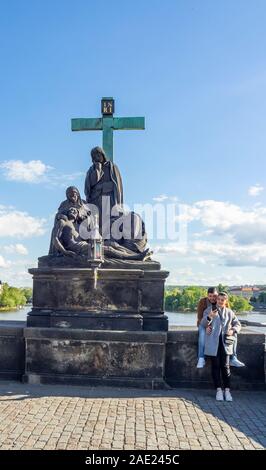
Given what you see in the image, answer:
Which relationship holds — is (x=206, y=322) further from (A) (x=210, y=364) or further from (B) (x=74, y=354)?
(B) (x=74, y=354)

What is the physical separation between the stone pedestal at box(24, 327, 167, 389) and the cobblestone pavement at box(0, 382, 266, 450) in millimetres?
250

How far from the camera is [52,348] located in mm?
6852

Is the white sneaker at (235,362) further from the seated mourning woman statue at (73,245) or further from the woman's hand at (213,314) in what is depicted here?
the seated mourning woman statue at (73,245)

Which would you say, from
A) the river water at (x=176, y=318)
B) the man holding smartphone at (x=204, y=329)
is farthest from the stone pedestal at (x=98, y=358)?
the river water at (x=176, y=318)

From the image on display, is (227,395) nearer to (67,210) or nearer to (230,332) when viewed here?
(230,332)

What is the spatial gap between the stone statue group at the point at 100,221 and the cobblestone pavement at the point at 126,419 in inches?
89.5

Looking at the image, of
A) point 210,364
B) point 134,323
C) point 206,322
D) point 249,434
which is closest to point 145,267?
point 134,323

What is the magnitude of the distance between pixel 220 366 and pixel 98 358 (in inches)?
73.7

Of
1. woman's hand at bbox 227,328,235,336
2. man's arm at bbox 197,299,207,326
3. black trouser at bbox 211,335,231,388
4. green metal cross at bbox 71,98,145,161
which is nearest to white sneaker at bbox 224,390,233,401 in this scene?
black trouser at bbox 211,335,231,388

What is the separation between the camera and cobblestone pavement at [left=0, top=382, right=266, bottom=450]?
13.9 feet

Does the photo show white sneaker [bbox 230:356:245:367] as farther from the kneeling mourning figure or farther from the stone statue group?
the stone statue group

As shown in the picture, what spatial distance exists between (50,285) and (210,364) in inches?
115

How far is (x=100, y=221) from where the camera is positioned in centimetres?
802

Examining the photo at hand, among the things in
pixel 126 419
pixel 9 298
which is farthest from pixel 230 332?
pixel 9 298
